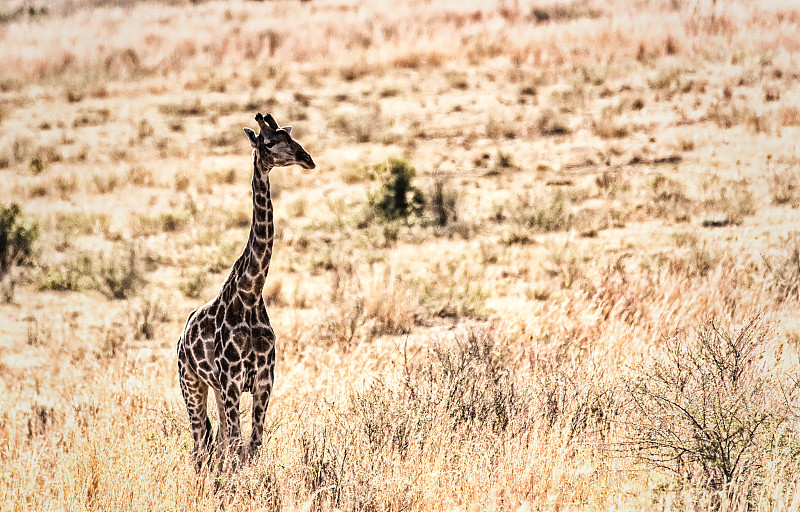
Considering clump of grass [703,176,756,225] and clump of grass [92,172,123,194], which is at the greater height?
clump of grass [92,172,123,194]

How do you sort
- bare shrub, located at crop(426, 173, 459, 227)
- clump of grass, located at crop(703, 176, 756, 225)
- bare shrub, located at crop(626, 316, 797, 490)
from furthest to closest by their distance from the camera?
bare shrub, located at crop(426, 173, 459, 227) < clump of grass, located at crop(703, 176, 756, 225) < bare shrub, located at crop(626, 316, 797, 490)

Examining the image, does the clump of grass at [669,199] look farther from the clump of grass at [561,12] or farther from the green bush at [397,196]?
the clump of grass at [561,12]

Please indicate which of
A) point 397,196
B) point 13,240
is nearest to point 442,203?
point 397,196

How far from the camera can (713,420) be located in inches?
226

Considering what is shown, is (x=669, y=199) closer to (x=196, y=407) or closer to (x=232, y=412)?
(x=196, y=407)

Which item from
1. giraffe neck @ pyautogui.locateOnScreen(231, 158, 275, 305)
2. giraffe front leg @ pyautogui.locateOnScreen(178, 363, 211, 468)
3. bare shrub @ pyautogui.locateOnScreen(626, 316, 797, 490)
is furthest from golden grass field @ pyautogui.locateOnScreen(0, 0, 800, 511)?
giraffe neck @ pyautogui.locateOnScreen(231, 158, 275, 305)

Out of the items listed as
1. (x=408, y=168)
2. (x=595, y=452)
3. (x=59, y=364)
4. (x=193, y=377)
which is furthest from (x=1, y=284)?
(x=595, y=452)

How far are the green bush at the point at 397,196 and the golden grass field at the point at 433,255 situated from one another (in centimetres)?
15

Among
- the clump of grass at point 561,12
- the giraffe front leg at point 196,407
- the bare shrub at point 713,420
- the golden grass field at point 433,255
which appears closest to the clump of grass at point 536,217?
the golden grass field at point 433,255

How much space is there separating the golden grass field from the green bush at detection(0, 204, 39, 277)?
7.0 inches

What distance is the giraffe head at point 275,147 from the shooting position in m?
5.14

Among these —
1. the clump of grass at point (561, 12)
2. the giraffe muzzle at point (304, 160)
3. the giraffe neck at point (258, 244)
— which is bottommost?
the giraffe neck at point (258, 244)

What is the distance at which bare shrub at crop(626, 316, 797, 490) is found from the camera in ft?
18.4

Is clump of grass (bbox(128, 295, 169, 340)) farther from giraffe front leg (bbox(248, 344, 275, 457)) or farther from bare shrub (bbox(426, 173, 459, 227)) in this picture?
giraffe front leg (bbox(248, 344, 275, 457))
